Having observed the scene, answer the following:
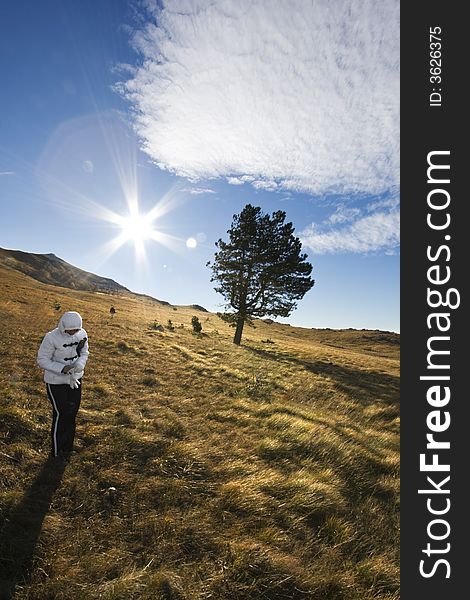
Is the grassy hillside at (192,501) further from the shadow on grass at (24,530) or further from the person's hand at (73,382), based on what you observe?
the person's hand at (73,382)

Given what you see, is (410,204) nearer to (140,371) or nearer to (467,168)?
(467,168)

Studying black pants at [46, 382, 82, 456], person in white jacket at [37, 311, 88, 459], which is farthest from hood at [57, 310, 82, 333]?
black pants at [46, 382, 82, 456]

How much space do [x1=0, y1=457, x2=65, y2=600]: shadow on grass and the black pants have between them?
47 cm

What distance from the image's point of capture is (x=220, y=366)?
1443cm

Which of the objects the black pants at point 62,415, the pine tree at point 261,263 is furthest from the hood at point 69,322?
the pine tree at point 261,263

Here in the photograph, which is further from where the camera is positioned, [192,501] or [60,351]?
[60,351]

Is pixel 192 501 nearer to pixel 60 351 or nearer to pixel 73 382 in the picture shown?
pixel 73 382

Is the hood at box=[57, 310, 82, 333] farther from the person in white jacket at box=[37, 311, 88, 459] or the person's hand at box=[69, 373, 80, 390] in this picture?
the person's hand at box=[69, 373, 80, 390]

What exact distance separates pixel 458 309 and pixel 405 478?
2.16 meters

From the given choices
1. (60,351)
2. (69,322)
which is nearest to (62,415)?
(60,351)

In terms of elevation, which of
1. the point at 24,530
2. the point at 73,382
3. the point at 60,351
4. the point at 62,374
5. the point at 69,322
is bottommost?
the point at 24,530

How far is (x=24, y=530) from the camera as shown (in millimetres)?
3590

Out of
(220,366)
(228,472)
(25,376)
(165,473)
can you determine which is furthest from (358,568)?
(220,366)

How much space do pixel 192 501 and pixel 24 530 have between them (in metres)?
2.09
